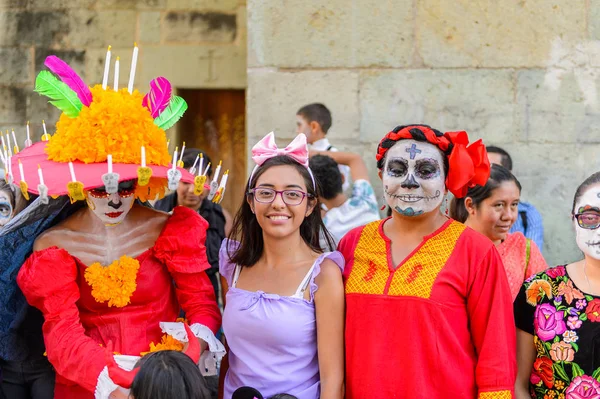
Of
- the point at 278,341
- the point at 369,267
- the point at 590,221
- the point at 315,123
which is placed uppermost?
the point at 315,123

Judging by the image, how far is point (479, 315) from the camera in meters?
2.71

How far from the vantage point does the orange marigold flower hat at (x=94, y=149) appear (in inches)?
110

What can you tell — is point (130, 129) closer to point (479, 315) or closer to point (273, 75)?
point (479, 315)

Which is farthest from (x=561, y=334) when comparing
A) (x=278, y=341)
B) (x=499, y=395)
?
(x=278, y=341)

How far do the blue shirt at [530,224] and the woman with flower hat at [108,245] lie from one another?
7.12ft

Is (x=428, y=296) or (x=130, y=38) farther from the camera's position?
(x=130, y=38)

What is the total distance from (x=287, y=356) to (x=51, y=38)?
4514 mm

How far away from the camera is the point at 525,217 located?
4.66 meters

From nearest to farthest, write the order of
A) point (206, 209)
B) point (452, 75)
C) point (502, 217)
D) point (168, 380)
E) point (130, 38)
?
point (168, 380), point (502, 217), point (206, 209), point (452, 75), point (130, 38)

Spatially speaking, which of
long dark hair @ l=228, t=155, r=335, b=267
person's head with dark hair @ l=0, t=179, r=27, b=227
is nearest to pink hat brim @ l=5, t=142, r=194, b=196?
long dark hair @ l=228, t=155, r=335, b=267

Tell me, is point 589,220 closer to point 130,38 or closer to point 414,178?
point 414,178

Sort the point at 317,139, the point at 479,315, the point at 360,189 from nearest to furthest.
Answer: the point at 479,315
the point at 360,189
the point at 317,139

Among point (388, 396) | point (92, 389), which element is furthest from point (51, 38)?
point (388, 396)

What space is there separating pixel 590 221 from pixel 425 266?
614mm
